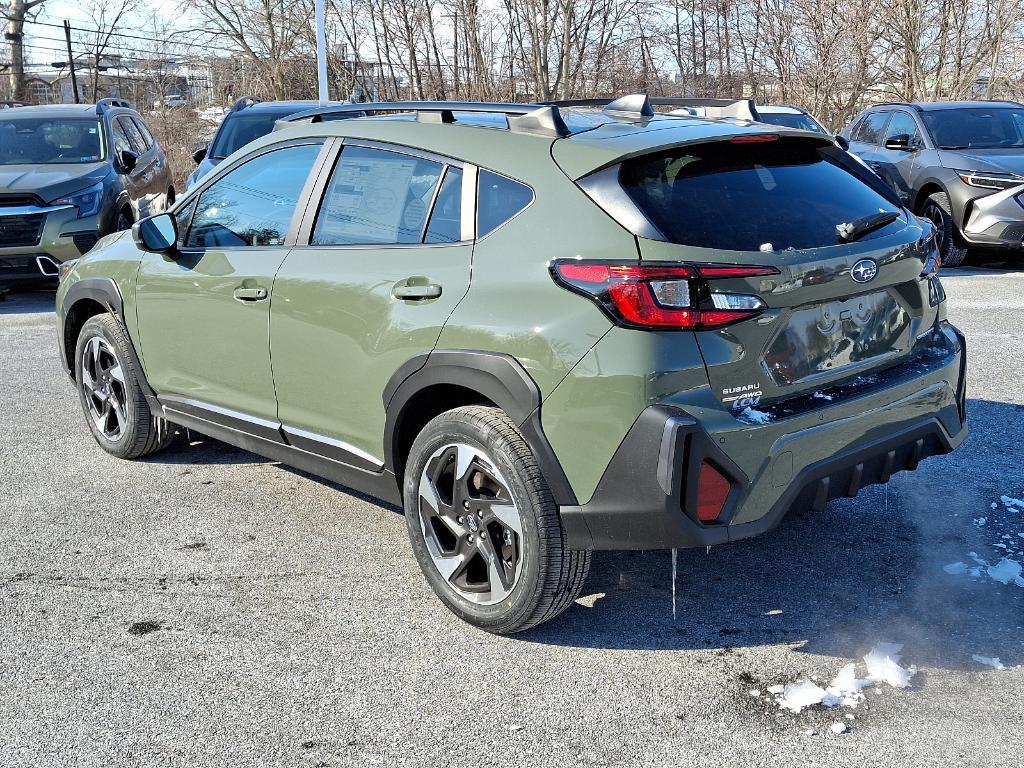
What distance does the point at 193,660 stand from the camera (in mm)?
3477

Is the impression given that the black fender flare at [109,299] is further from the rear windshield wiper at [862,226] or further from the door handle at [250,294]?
the rear windshield wiper at [862,226]

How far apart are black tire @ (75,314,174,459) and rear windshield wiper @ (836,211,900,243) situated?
343 centimetres

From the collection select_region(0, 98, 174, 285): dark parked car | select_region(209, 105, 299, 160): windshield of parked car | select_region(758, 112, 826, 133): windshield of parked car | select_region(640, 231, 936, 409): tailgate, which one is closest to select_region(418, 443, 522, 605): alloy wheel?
select_region(640, 231, 936, 409): tailgate

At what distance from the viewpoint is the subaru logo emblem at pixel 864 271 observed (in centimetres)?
344

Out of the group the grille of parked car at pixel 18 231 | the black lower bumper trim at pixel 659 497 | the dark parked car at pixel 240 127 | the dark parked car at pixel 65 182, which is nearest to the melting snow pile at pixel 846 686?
the black lower bumper trim at pixel 659 497

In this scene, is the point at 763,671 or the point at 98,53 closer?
the point at 763,671

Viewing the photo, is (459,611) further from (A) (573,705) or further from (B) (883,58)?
(B) (883,58)

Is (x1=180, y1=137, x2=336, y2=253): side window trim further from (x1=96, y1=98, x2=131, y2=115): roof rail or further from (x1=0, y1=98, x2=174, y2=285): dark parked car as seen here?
(x1=96, y1=98, x2=131, y2=115): roof rail

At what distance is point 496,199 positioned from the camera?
357cm

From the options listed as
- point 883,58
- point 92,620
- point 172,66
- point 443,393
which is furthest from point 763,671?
point 172,66

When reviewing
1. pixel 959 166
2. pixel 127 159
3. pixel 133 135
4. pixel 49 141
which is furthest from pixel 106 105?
pixel 959 166

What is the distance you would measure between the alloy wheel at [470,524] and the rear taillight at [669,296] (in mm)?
691

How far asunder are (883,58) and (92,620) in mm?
24129

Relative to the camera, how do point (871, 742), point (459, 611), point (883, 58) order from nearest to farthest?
point (871, 742), point (459, 611), point (883, 58)
